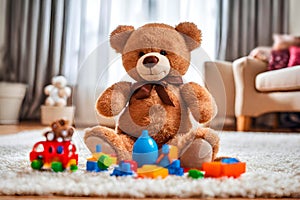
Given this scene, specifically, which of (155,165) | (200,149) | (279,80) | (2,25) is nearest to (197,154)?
(200,149)

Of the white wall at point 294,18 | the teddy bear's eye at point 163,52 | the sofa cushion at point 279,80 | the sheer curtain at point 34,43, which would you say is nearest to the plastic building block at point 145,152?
the teddy bear's eye at point 163,52

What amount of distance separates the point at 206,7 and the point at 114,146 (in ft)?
8.38

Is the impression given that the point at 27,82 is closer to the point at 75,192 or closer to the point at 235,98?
the point at 235,98

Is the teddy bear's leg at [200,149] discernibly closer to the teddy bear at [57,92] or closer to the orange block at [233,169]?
the orange block at [233,169]

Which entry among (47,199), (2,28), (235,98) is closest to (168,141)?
(47,199)

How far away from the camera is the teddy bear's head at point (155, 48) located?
100cm

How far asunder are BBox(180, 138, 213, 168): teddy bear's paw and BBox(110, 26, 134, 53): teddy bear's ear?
0.33m

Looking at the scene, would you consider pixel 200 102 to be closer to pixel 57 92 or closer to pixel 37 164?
pixel 37 164

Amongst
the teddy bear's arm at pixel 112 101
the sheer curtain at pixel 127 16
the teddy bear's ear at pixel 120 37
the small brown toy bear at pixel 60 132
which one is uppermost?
the sheer curtain at pixel 127 16

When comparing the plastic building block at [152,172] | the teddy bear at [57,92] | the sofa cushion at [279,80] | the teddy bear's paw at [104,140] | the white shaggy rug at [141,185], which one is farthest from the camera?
the teddy bear at [57,92]

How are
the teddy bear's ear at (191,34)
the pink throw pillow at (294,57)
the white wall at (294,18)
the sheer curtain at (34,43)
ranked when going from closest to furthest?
the teddy bear's ear at (191,34) < the pink throw pillow at (294,57) < the sheer curtain at (34,43) < the white wall at (294,18)

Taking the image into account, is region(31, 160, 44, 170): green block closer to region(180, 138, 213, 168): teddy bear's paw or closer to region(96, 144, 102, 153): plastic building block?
region(96, 144, 102, 153): plastic building block

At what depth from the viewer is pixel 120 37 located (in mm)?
1089

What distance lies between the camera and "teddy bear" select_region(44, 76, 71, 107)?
2.95 meters
